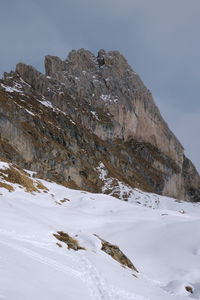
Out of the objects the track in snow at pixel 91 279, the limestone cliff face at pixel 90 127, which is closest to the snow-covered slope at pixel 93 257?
the track in snow at pixel 91 279

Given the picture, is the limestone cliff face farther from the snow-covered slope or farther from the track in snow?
the track in snow

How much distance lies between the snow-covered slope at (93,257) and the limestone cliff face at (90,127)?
136 ft

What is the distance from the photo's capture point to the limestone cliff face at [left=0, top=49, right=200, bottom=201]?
67.6 metres

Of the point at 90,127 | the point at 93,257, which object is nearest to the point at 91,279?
the point at 93,257

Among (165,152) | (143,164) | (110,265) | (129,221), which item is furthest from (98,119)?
(110,265)

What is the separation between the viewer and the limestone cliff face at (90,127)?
67.6 m

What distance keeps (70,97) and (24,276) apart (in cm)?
11309

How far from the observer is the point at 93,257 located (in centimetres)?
1170

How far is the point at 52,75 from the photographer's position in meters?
123

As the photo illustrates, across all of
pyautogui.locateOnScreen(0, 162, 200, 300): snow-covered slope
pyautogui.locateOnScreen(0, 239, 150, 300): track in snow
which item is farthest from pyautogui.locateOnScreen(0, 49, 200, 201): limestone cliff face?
pyautogui.locateOnScreen(0, 239, 150, 300): track in snow

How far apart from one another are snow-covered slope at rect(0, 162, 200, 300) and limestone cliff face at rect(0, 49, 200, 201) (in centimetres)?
4131

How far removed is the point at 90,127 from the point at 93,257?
100661 millimetres

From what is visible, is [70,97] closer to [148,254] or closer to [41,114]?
[41,114]

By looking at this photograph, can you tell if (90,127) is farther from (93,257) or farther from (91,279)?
→ (91,279)
